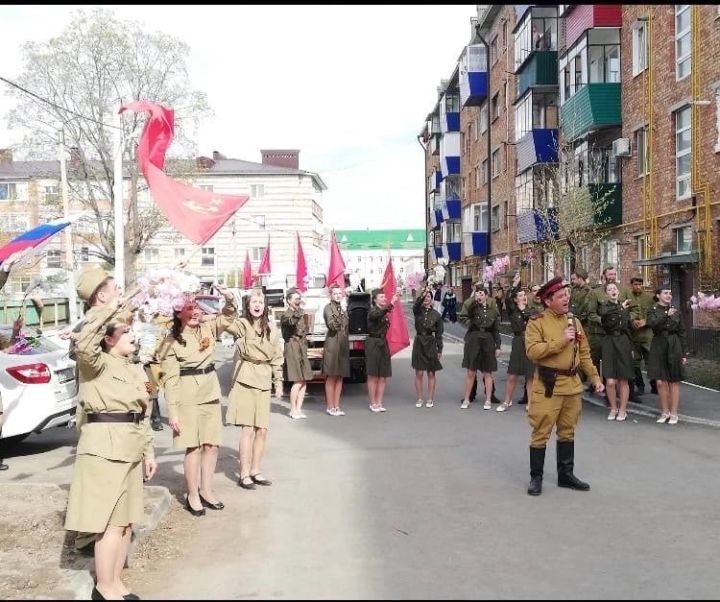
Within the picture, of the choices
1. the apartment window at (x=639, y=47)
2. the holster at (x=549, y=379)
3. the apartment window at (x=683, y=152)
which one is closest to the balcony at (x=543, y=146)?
the apartment window at (x=639, y=47)

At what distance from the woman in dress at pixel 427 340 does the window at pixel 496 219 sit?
25.9m

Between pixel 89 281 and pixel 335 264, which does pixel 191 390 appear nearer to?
pixel 89 281

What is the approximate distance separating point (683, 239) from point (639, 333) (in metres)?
7.39

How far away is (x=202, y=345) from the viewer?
6.20m

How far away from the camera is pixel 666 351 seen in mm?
9758

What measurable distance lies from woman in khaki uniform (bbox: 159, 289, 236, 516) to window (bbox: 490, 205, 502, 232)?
105ft

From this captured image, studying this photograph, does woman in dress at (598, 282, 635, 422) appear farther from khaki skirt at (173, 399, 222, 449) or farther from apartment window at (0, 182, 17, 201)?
apartment window at (0, 182, 17, 201)

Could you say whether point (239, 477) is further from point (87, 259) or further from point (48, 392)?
point (87, 259)

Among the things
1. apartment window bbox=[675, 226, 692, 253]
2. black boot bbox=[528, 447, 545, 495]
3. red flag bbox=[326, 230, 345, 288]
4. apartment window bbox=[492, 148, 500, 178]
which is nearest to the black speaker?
red flag bbox=[326, 230, 345, 288]

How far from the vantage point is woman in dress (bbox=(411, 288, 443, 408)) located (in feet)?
38.9

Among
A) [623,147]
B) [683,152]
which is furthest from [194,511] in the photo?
[623,147]

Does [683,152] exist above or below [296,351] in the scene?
above

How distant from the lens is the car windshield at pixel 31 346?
336 inches

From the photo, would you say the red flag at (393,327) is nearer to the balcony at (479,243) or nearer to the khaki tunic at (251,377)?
the khaki tunic at (251,377)
